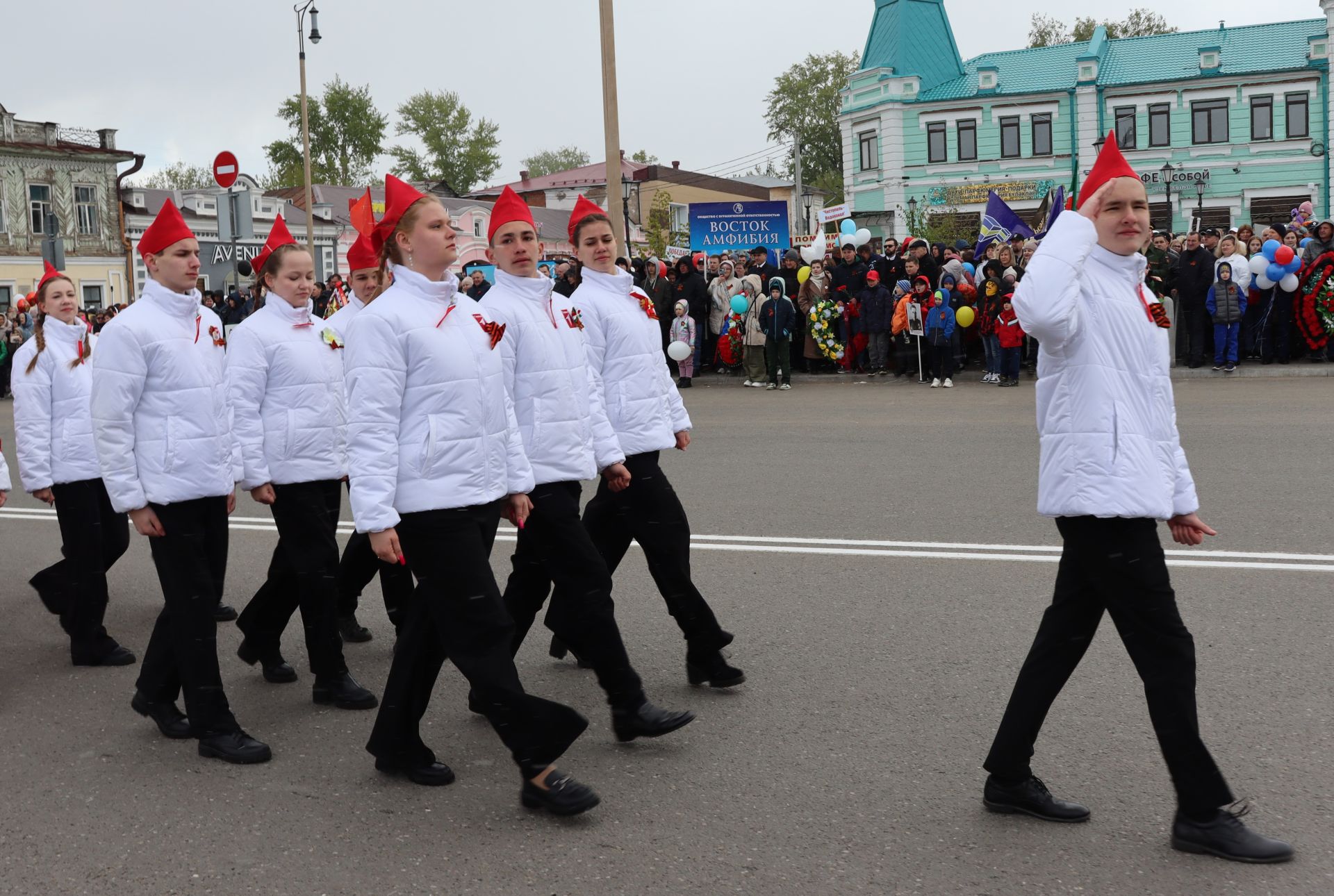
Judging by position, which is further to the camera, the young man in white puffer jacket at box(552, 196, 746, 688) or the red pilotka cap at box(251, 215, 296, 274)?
the red pilotka cap at box(251, 215, 296, 274)

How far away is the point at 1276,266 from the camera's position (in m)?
17.6

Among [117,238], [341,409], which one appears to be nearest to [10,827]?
[341,409]

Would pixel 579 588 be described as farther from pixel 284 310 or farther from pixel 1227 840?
pixel 1227 840

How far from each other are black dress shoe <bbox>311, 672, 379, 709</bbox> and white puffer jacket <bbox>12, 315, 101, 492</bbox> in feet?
6.32

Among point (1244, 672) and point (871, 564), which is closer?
point (1244, 672)

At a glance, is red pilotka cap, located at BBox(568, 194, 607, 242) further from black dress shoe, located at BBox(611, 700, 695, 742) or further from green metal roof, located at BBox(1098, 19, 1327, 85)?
green metal roof, located at BBox(1098, 19, 1327, 85)

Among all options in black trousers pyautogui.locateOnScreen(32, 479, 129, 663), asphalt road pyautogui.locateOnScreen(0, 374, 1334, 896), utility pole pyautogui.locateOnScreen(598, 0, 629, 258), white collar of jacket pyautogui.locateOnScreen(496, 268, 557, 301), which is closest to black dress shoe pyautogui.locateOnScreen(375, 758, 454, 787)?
asphalt road pyautogui.locateOnScreen(0, 374, 1334, 896)

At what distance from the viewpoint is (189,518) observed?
518 cm

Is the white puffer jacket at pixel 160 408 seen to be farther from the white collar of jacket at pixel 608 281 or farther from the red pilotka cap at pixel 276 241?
the white collar of jacket at pixel 608 281

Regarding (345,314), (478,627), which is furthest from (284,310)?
(478,627)

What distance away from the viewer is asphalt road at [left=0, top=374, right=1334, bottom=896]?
3.88m

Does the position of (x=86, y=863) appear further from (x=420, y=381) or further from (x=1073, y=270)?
(x=1073, y=270)

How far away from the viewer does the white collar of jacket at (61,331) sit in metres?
6.89

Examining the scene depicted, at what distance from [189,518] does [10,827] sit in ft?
4.08
